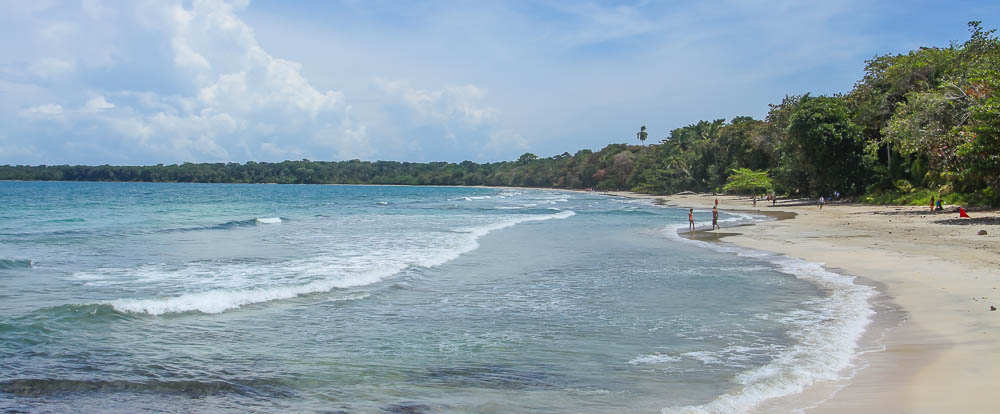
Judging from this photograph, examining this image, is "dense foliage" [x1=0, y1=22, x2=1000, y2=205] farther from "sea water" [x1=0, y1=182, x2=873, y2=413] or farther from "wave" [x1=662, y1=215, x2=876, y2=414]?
"wave" [x1=662, y1=215, x2=876, y2=414]

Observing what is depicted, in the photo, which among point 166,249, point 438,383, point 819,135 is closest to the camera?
point 438,383

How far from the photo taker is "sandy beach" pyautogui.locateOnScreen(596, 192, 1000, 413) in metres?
6.31

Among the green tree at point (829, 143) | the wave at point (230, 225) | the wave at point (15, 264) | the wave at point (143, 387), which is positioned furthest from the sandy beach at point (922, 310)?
the wave at point (230, 225)

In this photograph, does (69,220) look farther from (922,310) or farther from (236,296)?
(922,310)

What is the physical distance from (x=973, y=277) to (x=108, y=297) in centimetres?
1721

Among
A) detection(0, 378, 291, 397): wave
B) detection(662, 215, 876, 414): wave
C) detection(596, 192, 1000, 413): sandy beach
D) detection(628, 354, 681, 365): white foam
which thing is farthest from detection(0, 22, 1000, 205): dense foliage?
detection(0, 378, 291, 397): wave

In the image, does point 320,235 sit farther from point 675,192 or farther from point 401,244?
point 675,192

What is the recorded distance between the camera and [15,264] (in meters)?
17.4

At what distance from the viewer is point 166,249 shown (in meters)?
22.5

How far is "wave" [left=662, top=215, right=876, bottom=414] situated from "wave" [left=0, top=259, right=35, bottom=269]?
57.5 feet

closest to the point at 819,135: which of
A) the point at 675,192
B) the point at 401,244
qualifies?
the point at 401,244

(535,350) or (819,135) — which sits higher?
(819,135)

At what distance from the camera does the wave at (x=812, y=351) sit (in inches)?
262

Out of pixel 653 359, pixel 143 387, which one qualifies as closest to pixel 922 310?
pixel 653 359
